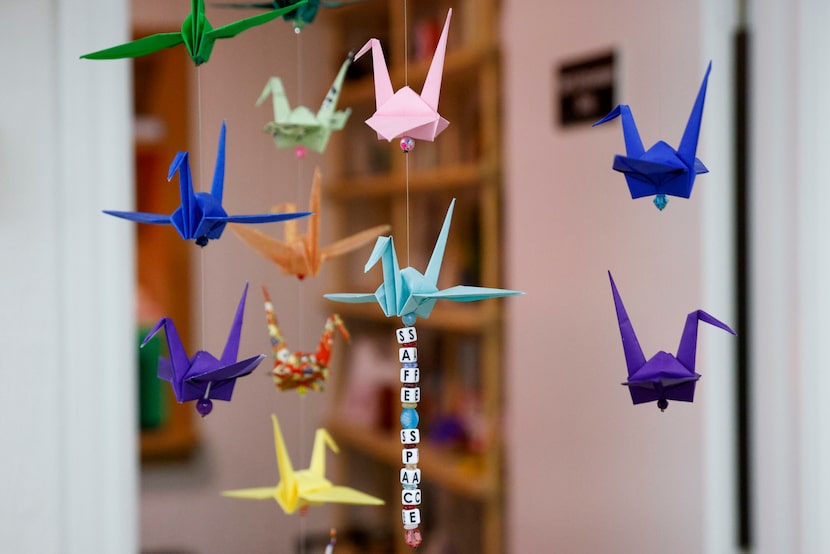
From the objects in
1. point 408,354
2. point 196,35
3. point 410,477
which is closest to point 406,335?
point 408,354

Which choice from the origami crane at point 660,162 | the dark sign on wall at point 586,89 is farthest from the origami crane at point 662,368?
the dark sign on wall at point 586,89

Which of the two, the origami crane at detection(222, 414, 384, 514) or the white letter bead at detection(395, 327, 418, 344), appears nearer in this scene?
the white letter bead at detection(395, 327, 418, 344)

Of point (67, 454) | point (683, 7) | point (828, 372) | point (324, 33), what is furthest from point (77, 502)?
point (324, 33)

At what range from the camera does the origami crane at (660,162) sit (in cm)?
72

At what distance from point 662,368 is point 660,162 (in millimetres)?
182

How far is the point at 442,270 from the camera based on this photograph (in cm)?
204

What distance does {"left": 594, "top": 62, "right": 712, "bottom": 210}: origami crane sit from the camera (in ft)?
2.36

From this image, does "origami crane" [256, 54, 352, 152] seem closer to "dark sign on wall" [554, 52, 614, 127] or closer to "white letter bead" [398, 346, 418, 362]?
"white letter bead" [398, 346, 418, 362]

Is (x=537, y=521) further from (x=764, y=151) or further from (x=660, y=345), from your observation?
(x=764, y=151)

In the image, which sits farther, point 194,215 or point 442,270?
point 442,270

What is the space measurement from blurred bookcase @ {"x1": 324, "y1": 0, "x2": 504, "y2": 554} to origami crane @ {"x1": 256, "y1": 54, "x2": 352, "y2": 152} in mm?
679

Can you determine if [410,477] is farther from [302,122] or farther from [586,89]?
[586,89]

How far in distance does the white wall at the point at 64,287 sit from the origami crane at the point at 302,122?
230mm

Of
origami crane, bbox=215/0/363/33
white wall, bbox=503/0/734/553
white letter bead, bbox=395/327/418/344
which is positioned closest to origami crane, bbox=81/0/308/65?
origami crane, bbox=215/0/363/33
